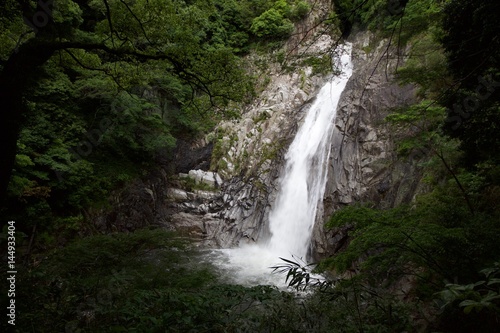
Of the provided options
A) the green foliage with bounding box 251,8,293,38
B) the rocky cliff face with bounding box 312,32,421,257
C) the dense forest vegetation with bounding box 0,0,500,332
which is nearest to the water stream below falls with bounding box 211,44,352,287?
the rocky cliff face with bounding box 312,32,421,257

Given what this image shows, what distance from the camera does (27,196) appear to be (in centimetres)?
866

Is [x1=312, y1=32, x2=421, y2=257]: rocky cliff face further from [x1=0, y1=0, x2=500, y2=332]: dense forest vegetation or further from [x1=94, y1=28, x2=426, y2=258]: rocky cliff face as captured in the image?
[x1=0, y1=0, x2=500, y2=332]: dense forest vegetation

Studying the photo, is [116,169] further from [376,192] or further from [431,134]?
[431,134]

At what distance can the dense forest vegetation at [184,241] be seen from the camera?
104 inches

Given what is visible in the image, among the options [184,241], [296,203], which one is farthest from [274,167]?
[184,241]

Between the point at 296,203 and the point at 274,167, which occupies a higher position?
the point at 274,167

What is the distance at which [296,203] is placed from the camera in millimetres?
12258

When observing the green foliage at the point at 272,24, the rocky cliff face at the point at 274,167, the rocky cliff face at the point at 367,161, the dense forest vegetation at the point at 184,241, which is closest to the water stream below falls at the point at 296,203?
the rocky cliff face at the point at 274,167

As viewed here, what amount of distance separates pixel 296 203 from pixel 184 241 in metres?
7.67

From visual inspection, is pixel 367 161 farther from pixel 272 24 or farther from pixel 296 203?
pixel 272 24

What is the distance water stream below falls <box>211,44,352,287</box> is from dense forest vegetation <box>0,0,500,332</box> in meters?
3.91

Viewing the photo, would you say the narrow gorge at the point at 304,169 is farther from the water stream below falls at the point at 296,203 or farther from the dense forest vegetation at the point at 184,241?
the dense forest vegetation at the point at 184,241

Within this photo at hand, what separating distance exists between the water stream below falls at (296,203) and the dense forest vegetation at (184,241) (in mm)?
3909

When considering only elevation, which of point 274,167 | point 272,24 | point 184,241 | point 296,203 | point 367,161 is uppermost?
point 272,24
